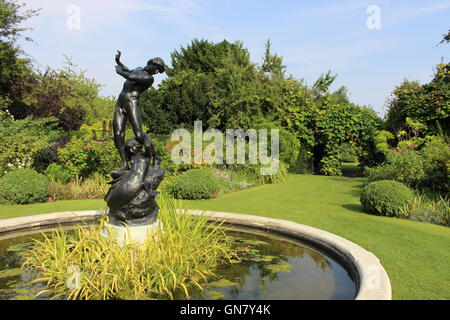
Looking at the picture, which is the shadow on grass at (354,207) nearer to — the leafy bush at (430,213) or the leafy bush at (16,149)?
the leafy bush at (430,213)

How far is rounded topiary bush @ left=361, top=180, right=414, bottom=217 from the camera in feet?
23.8

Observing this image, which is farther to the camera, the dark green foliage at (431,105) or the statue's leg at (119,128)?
the dark green foliage at (431,105)

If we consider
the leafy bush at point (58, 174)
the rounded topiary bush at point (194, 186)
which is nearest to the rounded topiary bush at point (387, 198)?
the rounded topiary bush at point (194, 186)

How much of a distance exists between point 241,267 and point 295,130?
13.0 m

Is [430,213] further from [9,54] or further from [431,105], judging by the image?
[9,54]

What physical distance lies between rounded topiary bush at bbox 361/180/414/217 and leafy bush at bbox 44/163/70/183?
29.5 feet

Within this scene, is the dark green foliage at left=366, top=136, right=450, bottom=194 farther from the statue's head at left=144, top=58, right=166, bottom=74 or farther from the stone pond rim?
the statue's head at left=144, top=58, right=166, bottom=74

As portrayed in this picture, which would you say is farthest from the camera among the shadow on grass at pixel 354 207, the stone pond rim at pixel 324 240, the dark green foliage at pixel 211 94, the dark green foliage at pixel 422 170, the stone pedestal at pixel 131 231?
the dark green foliage at pixel 211 94

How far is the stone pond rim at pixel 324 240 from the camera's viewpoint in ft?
11.2

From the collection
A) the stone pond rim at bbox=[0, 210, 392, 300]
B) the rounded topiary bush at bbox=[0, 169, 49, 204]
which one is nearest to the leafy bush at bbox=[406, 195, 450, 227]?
the stone pond rim at bbox=[0, 210, 392, 300]

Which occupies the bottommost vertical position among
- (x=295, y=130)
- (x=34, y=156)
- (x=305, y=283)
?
(x=305, y=283)

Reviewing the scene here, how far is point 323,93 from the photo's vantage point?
767 inches

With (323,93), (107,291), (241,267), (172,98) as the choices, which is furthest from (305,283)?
(172,98)
